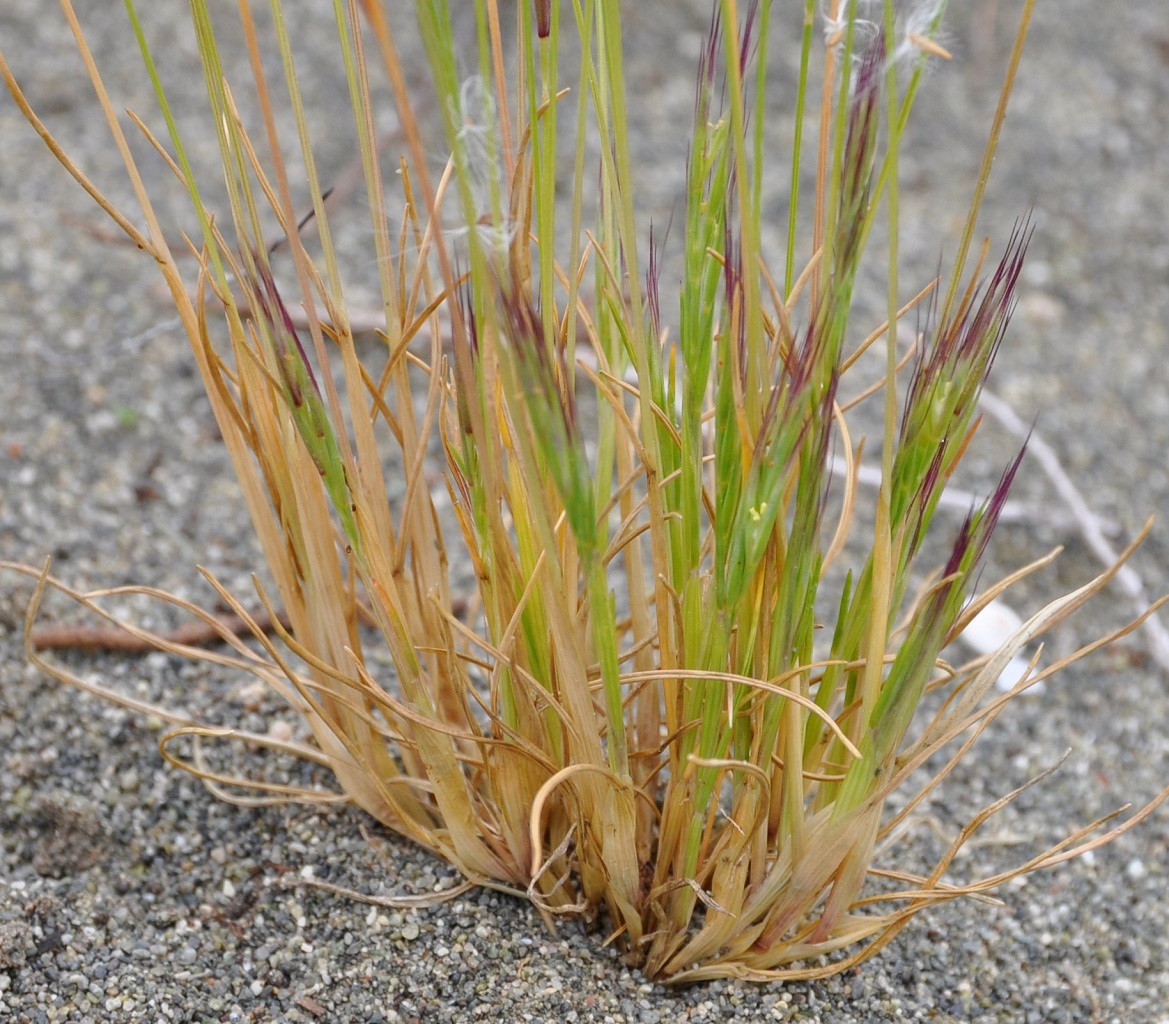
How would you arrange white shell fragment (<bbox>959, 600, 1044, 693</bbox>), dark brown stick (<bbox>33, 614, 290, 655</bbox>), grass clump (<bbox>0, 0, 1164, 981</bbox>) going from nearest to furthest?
grass clump (<bbox>0, 0, 1164, 981</bbox>)
dark brown stick (<bbox>33, 614, 290, 655</bbox>)
white shell fragment (<bbox>959, 600, 1044, 693</bbox>)

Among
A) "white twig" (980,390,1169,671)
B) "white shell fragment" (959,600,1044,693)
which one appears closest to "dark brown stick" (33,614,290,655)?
"white shell fragment" (959,600,1044,693)

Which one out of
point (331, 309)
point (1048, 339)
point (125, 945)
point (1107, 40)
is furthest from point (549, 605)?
point (1107, 40)

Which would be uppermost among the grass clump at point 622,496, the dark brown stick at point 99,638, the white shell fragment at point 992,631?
the grass clump at point 622,496

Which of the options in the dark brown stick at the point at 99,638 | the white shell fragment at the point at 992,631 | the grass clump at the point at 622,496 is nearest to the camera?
the grass clump at the point at 622,496

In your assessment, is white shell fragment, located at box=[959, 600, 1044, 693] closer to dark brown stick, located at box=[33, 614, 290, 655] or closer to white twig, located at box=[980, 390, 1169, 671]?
white twig, located at box=[980, 390, 1169, 671]

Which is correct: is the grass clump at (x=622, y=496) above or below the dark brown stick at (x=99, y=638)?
above

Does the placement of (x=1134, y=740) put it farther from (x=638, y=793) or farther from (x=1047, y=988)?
(x=638, y=793)

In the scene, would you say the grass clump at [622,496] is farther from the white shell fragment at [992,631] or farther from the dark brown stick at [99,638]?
the white shell fragment at [992,631]

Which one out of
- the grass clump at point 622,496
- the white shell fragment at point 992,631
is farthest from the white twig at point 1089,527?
the grass clump at point 622,496

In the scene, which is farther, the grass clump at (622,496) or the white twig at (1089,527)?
the white twig at (1089,527)
